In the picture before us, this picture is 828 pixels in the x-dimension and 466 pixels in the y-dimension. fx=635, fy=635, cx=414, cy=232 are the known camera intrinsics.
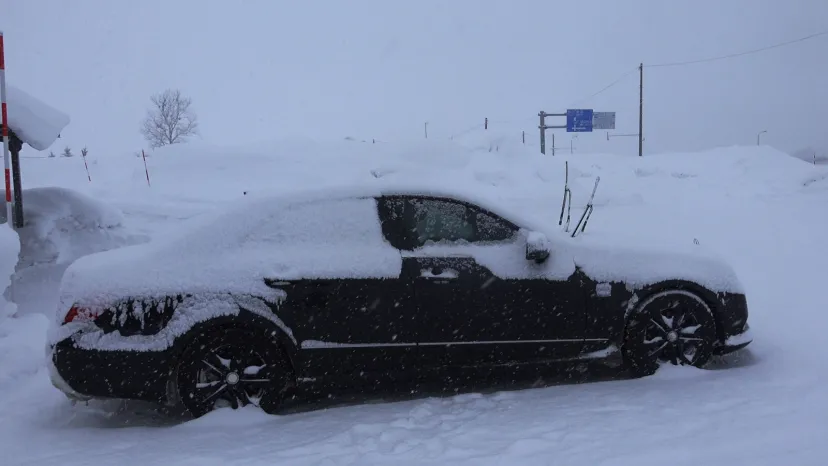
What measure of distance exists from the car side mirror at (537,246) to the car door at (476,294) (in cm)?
12

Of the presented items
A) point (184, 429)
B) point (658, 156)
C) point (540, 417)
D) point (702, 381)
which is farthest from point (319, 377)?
point (658, 156)

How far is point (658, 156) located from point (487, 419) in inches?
1427

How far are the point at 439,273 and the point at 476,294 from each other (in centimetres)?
28

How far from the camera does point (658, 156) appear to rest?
36.9 m

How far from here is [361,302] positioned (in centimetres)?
398

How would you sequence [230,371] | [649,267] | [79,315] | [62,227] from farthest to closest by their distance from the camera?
1. [62,227]
2. [649,267]
3. [230,371]
4. [79,315]

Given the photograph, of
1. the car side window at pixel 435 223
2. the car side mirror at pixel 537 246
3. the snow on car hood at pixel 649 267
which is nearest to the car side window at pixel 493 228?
the car side window at pixel 435 223

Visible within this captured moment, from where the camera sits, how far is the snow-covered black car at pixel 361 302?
12.3 ft

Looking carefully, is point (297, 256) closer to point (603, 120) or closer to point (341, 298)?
point (341, 298)

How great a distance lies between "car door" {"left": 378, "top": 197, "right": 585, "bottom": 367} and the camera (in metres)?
4.08

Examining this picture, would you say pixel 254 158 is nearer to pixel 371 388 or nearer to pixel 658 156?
pixel 371 388

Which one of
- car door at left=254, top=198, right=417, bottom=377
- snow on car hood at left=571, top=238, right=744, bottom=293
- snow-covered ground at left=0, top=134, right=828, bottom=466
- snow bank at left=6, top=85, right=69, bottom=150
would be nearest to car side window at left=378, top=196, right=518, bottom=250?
car door at left=254, top=198, right=417, bottom=377

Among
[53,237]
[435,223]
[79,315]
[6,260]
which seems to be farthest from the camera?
[53,237]

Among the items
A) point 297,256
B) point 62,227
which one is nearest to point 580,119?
point 62,227
